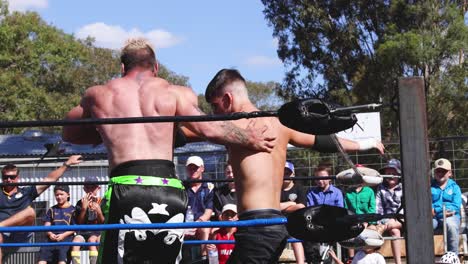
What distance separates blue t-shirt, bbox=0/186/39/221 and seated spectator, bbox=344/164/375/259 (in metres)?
3.36

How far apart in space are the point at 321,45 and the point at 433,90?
4.72m

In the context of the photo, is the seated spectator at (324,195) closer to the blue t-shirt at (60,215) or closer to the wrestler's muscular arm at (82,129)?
the blue t-shirt at (60,215)

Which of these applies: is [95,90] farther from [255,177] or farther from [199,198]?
[199,198]

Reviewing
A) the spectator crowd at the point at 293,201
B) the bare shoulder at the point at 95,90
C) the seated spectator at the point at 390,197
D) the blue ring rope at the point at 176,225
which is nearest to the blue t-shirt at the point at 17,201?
the spectator crowd at the point at 293,201

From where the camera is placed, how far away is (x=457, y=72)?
24.6 metres

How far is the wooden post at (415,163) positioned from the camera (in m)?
2.75

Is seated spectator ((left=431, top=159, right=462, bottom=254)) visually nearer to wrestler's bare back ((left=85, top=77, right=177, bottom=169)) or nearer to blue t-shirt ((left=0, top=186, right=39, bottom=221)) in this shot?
blue t-shirt ((left=0, top=186, right=39, bottom=221))

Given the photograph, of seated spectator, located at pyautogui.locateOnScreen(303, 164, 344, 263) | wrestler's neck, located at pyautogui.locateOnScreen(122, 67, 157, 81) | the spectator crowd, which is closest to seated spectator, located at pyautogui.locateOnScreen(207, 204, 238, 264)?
the spectator crowd

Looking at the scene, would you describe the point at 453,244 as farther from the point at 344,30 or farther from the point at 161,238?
the point at 344,30

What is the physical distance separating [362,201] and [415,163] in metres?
5.76

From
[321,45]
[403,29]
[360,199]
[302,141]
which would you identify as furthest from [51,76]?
[302,141]

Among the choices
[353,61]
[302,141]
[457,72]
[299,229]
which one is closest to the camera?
[299,229]

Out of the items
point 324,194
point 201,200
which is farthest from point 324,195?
point 201,200

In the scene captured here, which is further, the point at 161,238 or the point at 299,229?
the point at 161,238
